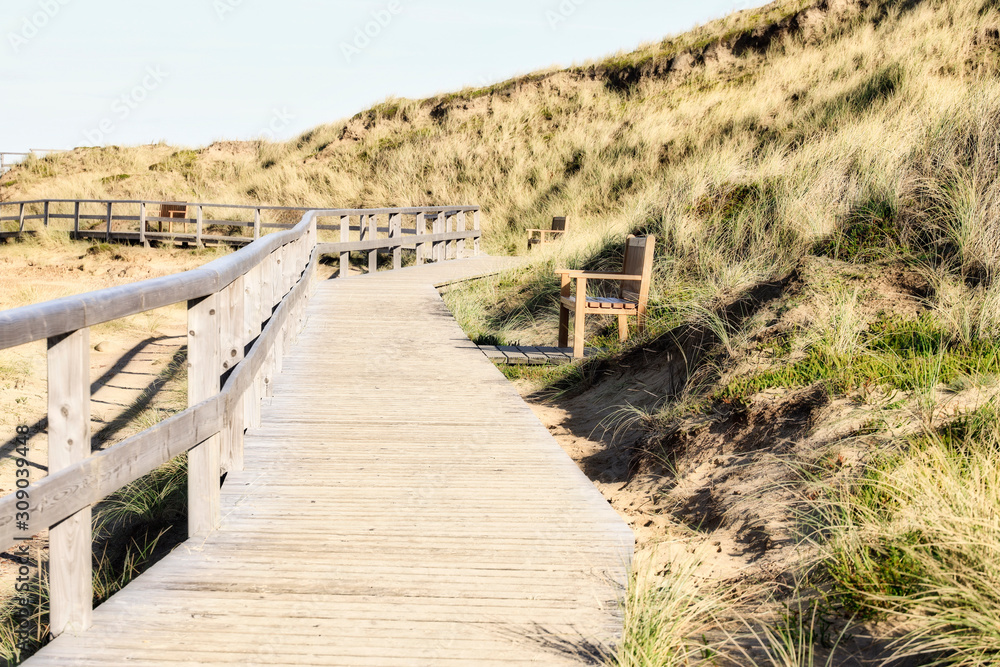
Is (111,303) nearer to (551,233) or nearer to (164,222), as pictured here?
(551,233)

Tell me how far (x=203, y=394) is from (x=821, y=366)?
3372mm

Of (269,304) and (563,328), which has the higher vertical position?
(269,304)

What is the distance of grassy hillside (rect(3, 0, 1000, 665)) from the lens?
2.77m

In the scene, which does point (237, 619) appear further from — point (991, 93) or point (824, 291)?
point (991, 93)

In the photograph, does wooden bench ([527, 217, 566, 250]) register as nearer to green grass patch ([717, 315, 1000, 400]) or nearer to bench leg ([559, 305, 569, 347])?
bench leg ([559, 305, 569, 347])

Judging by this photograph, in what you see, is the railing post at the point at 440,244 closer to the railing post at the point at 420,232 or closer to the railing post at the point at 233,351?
the railing post at the point at 420,232

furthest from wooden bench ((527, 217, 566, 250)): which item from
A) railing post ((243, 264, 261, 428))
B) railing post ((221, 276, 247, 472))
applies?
railing post ((221, 276, 247, 472))

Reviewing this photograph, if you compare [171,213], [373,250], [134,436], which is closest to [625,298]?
[134,436]

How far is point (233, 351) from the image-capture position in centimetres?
410

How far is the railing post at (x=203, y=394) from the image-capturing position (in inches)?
128

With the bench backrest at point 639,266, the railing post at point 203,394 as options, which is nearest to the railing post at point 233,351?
the railing post at point 203,394

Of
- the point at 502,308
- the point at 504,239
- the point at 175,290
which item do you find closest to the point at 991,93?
the point at 502,308

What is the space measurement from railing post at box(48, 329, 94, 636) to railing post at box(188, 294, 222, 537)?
2.65 ft

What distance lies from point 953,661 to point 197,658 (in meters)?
2.10
